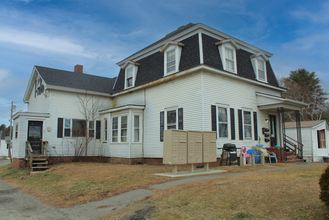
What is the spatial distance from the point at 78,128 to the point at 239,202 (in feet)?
48.0

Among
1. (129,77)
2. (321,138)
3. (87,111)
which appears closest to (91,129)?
(87,111)

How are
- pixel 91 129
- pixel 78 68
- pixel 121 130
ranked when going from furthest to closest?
pixel 78 68
pixel 91 129
pixel 121 130

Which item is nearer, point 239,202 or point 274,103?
point 239,202

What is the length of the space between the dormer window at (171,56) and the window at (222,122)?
3.38 m

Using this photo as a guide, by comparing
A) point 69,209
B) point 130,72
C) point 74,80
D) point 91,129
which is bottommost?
point 69,209

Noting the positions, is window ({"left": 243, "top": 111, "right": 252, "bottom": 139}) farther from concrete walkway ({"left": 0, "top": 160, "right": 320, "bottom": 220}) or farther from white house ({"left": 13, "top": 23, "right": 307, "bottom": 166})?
concrete walkway ({"left": 0, "top": 160, "right": 320, "bottom": 220})

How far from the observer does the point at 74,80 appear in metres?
19.2

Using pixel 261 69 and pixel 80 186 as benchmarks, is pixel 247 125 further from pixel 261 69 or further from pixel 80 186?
pixel 80 186

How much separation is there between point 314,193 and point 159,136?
10.2m

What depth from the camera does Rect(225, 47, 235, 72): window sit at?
1444 centimetres

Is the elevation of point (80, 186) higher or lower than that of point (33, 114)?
lower

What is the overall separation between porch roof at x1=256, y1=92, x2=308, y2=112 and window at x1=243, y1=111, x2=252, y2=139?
45.2 inches

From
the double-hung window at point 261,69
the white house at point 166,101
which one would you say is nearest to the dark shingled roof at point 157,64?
the white house at point 166,101

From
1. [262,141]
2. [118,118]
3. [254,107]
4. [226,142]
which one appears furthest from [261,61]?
[118,118]
